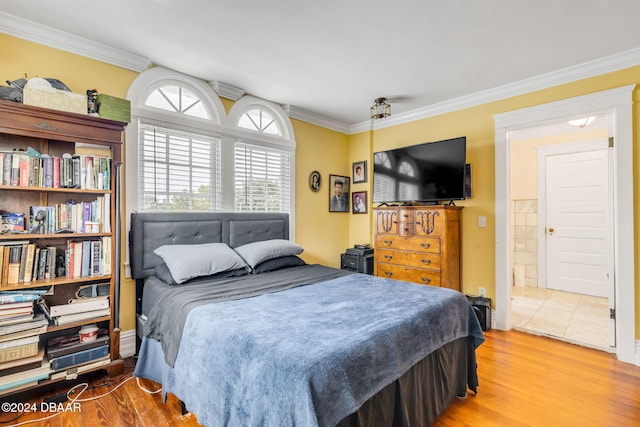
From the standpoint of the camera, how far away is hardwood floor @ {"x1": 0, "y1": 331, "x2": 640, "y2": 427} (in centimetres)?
184

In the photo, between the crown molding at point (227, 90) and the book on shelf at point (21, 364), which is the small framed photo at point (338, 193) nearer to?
the crown molding at point (227, 90)

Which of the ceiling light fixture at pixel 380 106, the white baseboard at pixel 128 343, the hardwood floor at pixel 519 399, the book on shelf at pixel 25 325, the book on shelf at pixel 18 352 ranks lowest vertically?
the hardwood floor at pixel 519 399

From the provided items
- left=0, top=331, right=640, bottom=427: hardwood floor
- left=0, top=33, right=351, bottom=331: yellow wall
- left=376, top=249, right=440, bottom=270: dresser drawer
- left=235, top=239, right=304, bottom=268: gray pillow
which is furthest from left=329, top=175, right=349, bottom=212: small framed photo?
left=0, top=331, right=640, bottom=427: hardwood floor

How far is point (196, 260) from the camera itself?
2.48m

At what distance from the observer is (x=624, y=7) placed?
2010 mm

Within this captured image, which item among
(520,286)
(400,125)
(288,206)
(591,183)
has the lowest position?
(520,286)

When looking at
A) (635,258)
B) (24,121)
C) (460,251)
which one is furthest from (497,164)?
(24,121)

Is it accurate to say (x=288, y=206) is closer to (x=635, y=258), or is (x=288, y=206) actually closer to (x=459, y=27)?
(x=459, y=27)

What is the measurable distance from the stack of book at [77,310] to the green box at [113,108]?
138 cm

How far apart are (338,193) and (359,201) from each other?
359mm

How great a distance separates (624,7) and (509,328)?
2.97m

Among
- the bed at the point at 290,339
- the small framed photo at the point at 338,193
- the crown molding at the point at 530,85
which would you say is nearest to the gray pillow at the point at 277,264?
the bed at the point at 290,339

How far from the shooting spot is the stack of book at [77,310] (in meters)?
2.12

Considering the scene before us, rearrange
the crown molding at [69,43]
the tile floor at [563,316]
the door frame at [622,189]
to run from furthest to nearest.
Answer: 1. the tile floor at [563,316]
2. the door frame at [622,189]
3. the crown molding at [69,43]
